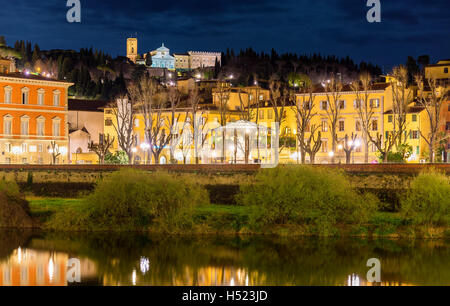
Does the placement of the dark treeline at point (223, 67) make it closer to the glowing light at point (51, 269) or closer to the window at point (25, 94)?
the window at point (25, 94)

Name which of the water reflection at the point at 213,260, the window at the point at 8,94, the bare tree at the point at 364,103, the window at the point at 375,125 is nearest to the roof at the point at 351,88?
the bare tree at the point at 364,103

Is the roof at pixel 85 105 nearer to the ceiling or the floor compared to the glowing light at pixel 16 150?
nearer to the ceiling

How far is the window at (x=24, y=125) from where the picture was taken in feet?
180

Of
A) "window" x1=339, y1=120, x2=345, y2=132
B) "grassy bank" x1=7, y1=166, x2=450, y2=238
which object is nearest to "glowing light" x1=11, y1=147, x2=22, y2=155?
"grassy bank" x1=7, y1=166, x2=450, y2=238

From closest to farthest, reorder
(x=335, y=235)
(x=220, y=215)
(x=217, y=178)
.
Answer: (x=335, y=235), (x=220, y=215), (x=217, y=178)

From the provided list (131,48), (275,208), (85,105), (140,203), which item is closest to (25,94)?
(85,105)

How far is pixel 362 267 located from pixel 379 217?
6960 millimetres

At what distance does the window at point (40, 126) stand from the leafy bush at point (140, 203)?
2862 centimetres

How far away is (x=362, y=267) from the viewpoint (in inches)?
883

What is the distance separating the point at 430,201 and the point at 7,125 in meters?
37.6

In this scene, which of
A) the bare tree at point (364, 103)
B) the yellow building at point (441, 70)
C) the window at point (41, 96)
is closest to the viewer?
the bare tree at point (364, 103)
